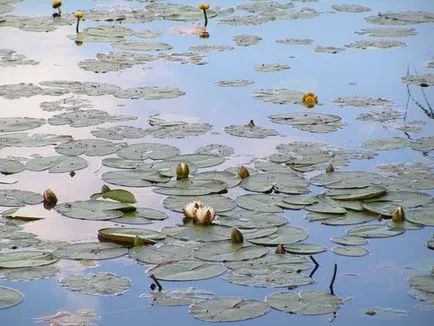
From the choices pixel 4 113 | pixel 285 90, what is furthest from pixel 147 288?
pixel 285 90

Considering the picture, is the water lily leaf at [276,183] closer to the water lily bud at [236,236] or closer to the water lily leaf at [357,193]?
the water lily leaf at [357,193]

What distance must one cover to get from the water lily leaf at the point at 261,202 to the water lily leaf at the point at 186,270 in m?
0.46

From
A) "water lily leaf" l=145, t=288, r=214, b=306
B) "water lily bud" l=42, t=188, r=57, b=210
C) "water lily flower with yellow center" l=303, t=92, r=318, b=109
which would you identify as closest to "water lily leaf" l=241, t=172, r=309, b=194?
"water lily bud" l=42, t=188, r=57, b=210

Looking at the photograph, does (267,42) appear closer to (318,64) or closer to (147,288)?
(318,64)

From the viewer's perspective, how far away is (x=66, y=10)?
22.8 ft

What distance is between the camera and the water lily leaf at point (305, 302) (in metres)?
2.79

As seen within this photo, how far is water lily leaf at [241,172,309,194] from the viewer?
3643 millimetres

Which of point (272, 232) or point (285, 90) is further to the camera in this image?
point (285, 90)

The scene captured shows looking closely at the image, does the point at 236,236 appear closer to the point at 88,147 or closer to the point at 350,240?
the point at 350,240

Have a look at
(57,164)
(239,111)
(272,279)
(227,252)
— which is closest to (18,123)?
(57,164)

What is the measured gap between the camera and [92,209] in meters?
3.46

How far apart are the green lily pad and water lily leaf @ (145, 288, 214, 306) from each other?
1.62 metres

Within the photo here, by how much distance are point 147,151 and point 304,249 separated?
107 cm

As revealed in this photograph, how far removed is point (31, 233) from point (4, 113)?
141 cm
